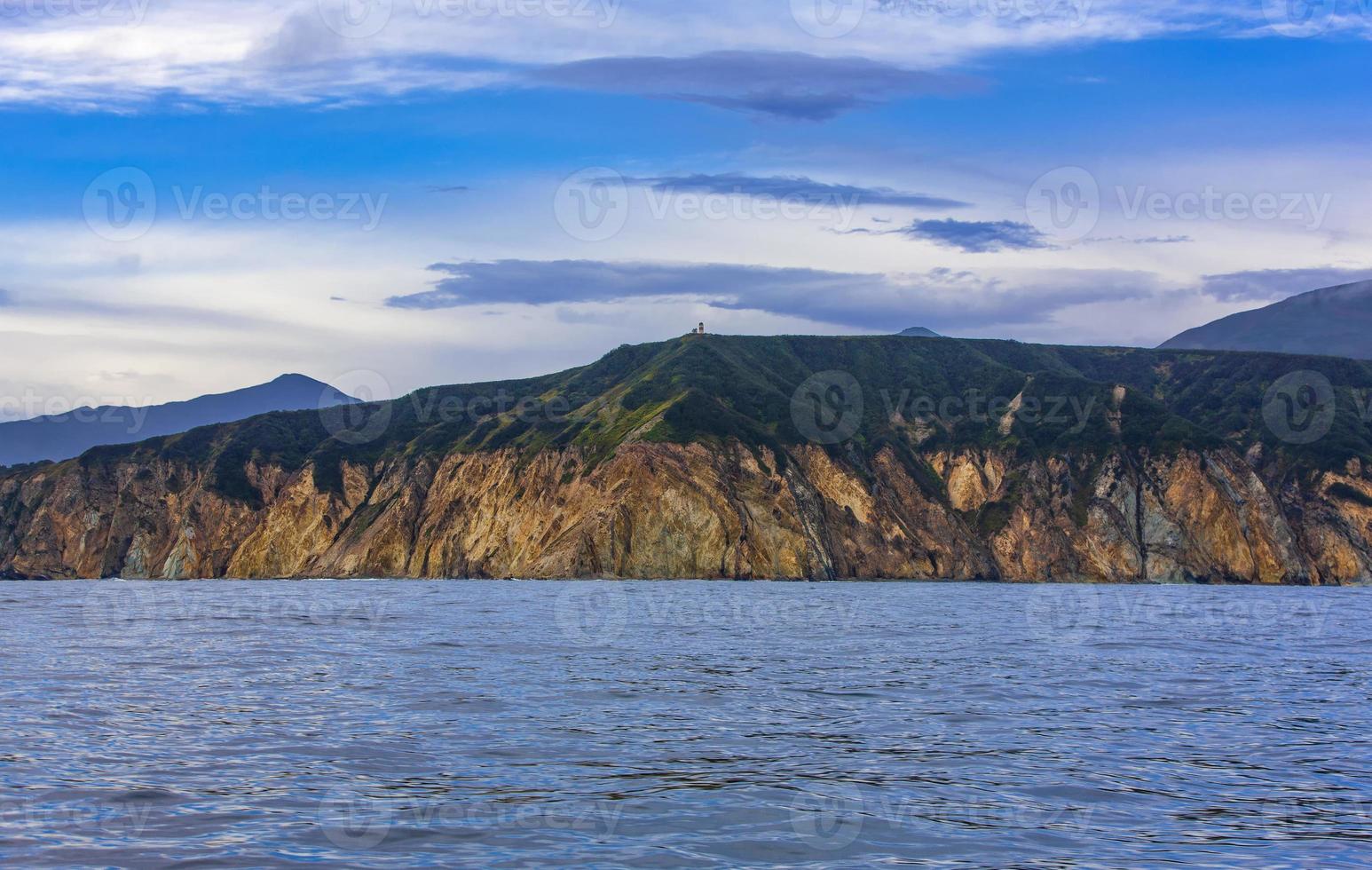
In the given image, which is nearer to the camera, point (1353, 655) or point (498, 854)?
point (498, 854)

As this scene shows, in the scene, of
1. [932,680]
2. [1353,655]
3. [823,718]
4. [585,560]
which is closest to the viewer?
[823,718]

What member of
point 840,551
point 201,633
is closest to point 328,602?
point 201,633

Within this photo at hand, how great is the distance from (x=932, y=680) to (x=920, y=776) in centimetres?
1584

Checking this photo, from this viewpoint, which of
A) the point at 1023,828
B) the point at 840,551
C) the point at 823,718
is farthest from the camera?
the point at 840,551

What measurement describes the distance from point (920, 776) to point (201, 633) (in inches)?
1749

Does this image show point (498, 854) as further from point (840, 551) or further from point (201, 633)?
point (840, 551)

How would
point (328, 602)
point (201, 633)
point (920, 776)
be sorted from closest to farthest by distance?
1. point (920, 776)
2. point (201, 633)
3. point (328, 602)

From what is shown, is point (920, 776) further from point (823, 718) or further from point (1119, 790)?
point (823, 718)

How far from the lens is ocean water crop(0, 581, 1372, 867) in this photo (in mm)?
17734

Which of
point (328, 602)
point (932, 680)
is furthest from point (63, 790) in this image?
point (328, 602)

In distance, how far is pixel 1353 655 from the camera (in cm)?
4988

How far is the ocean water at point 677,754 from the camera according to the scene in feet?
58.2

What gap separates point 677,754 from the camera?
24.7 meters

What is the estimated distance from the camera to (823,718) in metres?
29.6
